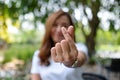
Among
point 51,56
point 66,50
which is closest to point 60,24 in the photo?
point 51,56

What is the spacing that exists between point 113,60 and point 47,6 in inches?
36.4

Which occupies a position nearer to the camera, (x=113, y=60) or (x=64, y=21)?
(x=64, y=21)

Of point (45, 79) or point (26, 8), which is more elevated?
point (26, 8)

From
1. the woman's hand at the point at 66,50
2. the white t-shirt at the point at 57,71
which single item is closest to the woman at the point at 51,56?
the white t-shirt at the point at 57,71

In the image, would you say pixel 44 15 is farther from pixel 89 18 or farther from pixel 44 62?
pixel 44 62

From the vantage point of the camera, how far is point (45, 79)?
221 cm

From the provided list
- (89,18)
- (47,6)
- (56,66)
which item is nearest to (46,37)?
(56,66)

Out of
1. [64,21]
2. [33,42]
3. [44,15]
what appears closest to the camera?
[64,21]

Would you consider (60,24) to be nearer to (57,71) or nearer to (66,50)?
(57,71)

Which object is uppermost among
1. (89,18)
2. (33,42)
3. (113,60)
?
(33,42)

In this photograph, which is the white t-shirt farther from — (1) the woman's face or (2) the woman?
(1) the woman's face

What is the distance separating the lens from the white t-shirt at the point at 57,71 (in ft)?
6.90

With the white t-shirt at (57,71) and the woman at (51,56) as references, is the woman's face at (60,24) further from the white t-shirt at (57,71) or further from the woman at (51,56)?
the white t-shirt at (57,71)

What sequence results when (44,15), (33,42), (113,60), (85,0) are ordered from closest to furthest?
(85,0)
(113,60)
(44,15)
(33,42)
